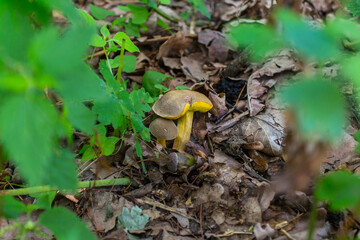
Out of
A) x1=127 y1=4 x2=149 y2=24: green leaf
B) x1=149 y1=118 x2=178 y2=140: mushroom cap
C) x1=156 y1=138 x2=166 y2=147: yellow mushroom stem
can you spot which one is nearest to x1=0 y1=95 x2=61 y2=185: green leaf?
x1=149 y1=118 x2=178 y2=140: mushroom cap

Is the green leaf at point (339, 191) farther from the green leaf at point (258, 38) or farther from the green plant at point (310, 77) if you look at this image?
the green leaf at point (258, 38)

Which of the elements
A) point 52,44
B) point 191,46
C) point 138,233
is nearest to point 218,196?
point 138,233

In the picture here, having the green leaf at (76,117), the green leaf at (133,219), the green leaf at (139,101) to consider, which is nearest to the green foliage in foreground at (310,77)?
the green leaf at (76,117)

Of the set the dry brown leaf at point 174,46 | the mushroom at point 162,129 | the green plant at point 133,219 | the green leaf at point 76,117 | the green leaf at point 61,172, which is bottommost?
the green plant at point 133,219

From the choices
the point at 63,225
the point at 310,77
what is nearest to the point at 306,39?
the point at 310,77

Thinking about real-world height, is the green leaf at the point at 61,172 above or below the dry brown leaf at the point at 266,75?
above

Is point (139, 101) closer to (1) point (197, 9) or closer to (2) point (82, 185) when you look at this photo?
(2) point (82, 185)

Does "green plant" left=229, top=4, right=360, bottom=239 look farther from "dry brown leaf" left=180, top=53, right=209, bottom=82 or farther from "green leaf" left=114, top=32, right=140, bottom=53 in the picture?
"dry brown leaf" left=180, top=53, right=209, bottom=82
